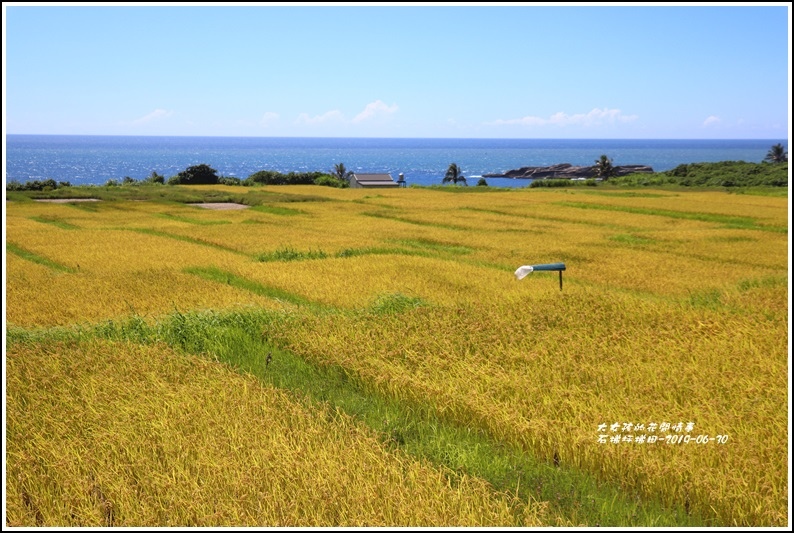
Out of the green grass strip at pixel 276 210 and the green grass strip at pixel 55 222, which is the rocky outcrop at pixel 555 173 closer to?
the green grass strip at pixel 276 210

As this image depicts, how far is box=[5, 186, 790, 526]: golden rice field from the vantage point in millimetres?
3949

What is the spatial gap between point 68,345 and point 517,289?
6508mm

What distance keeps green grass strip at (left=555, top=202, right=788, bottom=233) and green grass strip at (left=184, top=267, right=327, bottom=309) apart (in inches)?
651

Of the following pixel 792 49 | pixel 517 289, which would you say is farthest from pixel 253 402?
pixel 517 289

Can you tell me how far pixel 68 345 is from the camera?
7527mm

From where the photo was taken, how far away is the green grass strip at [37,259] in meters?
14.5

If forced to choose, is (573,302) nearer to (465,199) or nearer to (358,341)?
(358,341)

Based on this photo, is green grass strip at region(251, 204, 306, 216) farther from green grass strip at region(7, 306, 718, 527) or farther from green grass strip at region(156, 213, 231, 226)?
green grass strip at region(7, 306, 718, 527)

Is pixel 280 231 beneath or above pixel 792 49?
beneath

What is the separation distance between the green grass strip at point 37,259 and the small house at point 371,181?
3603 centimetres

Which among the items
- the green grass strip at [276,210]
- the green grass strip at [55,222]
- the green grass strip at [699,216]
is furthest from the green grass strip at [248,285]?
the green grass strip at [699,216]

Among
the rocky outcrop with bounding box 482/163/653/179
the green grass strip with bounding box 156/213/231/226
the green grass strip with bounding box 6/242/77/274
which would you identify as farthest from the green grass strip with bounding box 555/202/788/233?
the rocky outcrop with bounding box 482/163/653/179

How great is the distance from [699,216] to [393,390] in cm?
2416

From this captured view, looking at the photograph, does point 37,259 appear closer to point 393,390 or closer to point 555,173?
point 393,390
